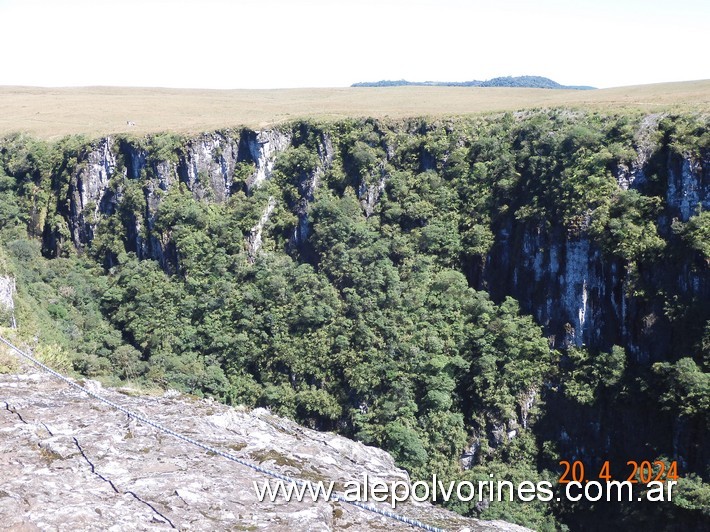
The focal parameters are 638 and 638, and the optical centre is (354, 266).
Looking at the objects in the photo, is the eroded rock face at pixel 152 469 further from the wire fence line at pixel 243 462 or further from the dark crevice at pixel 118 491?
the wire fence line at pixel 243 462

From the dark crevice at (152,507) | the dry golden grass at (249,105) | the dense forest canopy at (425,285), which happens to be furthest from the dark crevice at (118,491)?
the dry golden grass at (249,105)

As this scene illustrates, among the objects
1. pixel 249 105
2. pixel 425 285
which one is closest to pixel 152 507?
pixel 425 285

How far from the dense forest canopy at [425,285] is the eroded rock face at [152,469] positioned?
11585 millimetres

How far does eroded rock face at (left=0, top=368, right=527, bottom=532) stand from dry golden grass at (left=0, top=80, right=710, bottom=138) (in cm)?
3663

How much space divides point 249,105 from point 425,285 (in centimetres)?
4479

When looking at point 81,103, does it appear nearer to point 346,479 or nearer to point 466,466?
point 466,466

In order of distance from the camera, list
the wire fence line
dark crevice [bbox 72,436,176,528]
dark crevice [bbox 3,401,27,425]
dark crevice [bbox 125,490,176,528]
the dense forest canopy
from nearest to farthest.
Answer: dark crevice [bbox 125,490,176,528]
dark crevice [bbox 72,436,176,528]
the wire fence line
dark crevice [bbox 3,401,27,425]
the dense forest canopy

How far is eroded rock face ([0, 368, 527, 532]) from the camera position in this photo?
12.5 meters

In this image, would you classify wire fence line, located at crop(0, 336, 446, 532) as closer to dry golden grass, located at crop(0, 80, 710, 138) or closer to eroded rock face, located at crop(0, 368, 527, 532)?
eroded rock face, located at crop(0, 368, 527, 532)

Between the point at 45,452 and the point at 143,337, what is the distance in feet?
118

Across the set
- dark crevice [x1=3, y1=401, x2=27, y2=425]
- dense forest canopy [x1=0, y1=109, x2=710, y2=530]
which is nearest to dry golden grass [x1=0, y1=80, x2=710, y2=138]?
dense forest canopy [x1=0, y1=109, x2=710, y2=530]

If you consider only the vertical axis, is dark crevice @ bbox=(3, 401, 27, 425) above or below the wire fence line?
above

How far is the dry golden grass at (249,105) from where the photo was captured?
185 ft

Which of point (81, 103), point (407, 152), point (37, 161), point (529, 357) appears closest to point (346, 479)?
point (529, 357)
